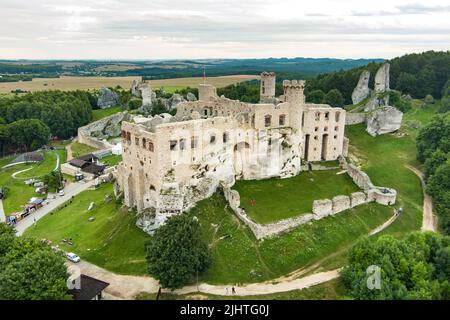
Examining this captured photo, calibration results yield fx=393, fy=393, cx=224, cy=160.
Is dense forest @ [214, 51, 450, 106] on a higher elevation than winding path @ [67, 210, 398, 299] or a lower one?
higher

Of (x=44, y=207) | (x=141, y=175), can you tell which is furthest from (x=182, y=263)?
(x=44, y=207)

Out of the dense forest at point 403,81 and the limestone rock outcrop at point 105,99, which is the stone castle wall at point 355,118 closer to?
the dense forest at point 403,81

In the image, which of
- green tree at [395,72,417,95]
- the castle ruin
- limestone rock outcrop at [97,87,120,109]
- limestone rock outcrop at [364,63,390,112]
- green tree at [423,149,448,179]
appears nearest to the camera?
the castle ruin

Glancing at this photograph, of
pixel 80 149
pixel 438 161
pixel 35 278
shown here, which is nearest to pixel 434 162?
pixel 438 161

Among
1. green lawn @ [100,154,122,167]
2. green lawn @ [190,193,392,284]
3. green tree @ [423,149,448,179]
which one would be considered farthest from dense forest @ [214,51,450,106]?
green lawn @ [190,193,392,284]

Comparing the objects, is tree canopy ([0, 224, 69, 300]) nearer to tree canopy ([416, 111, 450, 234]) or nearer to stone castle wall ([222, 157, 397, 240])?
stone castle wall ([222, 157, 397, 240])

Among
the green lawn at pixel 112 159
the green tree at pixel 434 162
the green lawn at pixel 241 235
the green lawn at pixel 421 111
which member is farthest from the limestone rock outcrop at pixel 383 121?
the green lawn at pixel 112 159

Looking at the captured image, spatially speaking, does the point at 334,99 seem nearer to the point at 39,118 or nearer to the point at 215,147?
the point at 215,147
